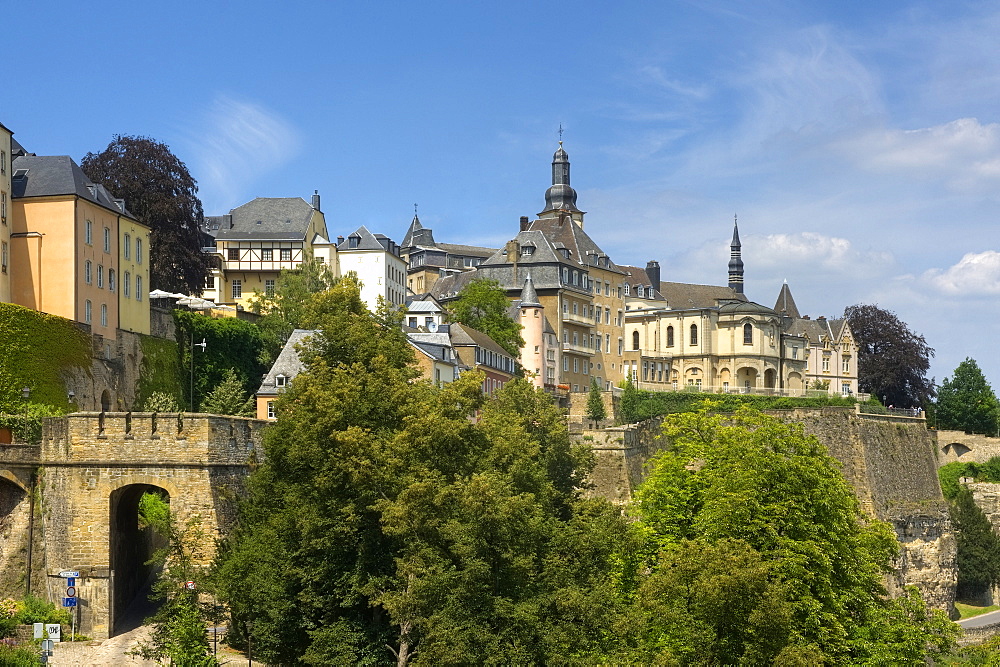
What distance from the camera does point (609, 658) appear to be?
102ft

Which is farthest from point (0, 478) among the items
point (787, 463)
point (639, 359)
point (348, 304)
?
point (639, 359)

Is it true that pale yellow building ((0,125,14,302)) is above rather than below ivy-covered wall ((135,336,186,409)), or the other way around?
above

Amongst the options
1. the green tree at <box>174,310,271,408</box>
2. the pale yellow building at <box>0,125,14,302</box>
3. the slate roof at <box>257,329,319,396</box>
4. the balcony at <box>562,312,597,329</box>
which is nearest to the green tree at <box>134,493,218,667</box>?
the slate roof at <box>257,329,319,396</box>

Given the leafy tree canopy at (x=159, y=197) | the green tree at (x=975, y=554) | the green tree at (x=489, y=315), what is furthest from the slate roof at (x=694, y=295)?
the leafy tree canopy at (x=159, y=197)

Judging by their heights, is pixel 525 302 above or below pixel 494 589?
above

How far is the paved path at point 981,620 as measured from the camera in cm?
7276

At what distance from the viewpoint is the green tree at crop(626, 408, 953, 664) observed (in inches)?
1184

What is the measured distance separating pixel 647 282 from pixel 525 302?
1652 inches

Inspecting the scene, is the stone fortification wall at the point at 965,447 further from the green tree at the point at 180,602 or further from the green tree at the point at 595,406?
the green tree at the point at 180,602

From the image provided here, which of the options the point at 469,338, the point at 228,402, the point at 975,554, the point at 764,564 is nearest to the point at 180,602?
the point at 764,564

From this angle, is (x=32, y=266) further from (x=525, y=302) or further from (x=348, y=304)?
(x=525, y=302)

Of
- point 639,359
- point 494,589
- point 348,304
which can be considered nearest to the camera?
point 494,589

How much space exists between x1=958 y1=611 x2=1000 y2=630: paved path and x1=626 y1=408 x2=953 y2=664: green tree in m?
39.3

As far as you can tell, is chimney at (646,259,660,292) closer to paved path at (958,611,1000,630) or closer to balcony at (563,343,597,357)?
balcony at (563,343,597,357)
